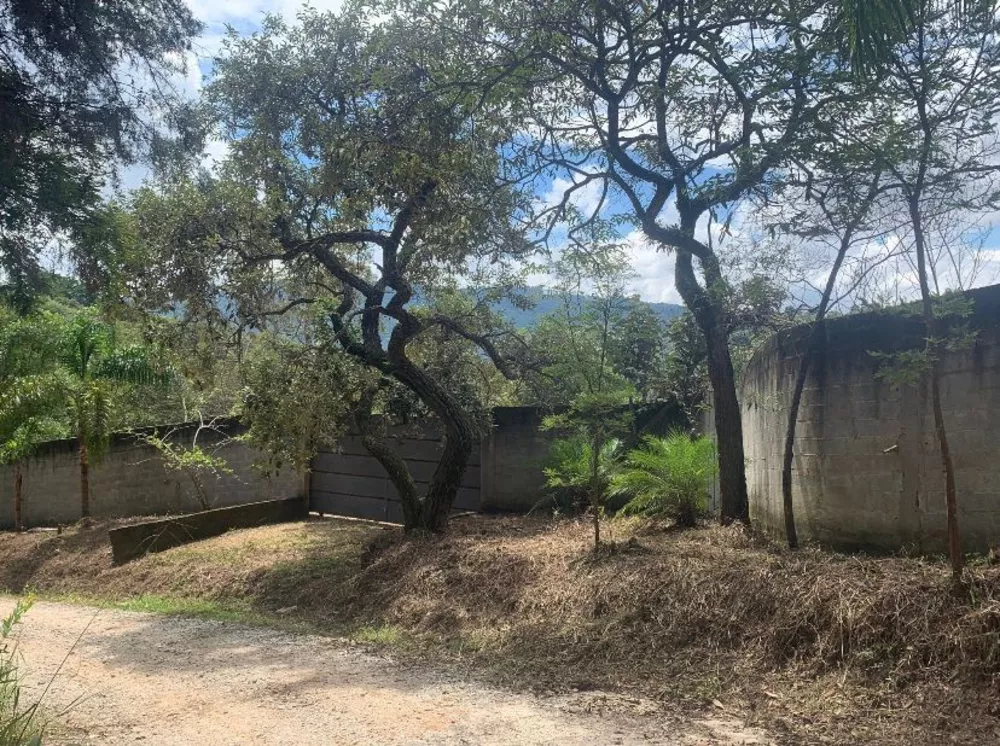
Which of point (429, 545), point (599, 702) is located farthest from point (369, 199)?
point (599, 702)

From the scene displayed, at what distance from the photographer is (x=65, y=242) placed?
20.7 feet

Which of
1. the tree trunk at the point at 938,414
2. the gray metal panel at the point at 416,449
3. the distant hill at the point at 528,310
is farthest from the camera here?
the gray metal panel at the point at 416,449

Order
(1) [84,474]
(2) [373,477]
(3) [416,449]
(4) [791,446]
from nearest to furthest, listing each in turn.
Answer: (4) [791,446]
(3) [416,449]
(2) [373,477]
(1) [84,474]

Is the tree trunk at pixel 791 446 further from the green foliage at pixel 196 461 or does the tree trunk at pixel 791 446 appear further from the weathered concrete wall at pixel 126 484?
the green foliage at pixel 196 461

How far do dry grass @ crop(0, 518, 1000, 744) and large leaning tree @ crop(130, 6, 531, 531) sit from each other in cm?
174

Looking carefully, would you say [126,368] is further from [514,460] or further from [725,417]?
[725,417]

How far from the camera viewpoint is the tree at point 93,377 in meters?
15.3

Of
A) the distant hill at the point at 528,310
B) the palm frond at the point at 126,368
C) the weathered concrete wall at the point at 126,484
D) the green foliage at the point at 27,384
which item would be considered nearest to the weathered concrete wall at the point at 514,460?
the distant hill at the point at 528,310

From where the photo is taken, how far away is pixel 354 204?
400 inches

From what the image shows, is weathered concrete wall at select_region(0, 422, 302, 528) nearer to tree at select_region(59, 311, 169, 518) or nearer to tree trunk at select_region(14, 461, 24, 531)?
tree trunk at select_region(14, 461, 24, 531)

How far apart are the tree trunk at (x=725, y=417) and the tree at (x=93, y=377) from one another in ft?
32.9

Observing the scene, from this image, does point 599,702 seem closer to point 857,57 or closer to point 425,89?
point 857,57

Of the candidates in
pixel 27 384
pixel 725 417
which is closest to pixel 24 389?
pixel 27 384

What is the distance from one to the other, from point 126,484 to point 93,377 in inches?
96.0
